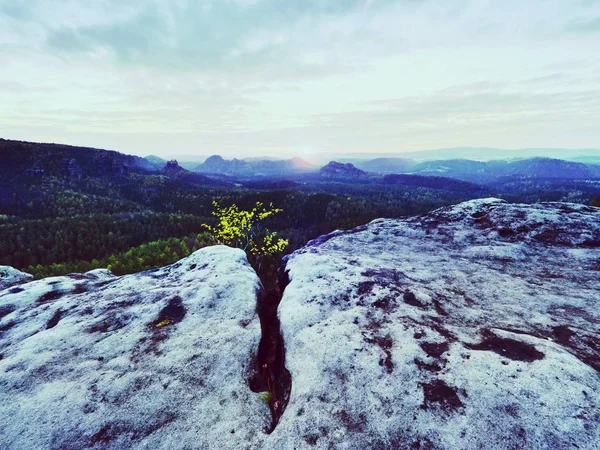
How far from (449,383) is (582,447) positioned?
396 centimetres

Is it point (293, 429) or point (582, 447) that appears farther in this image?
point (293, 429)

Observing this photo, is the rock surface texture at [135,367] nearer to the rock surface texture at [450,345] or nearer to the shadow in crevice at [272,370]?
the shadow in crevice at [272,370]

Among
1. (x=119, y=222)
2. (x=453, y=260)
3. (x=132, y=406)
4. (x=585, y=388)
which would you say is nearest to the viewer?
(x=585, y=388)

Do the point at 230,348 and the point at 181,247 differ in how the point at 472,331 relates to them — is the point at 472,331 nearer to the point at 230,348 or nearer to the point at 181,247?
the point at 230,348

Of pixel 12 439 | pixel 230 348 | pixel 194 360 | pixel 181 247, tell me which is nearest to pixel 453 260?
pixel 230 348

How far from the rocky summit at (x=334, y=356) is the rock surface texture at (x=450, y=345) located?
0.07 meters

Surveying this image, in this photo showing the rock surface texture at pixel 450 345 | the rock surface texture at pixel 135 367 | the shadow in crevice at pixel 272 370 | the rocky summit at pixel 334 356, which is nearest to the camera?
the rock surface texture at pixel 450 345

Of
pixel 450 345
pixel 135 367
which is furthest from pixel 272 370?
pixel 450 345

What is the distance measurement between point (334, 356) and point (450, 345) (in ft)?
18.5

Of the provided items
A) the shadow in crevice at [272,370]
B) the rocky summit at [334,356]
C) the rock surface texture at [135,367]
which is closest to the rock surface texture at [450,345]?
the rocky summit at [334,356]

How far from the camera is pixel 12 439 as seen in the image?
461 inches

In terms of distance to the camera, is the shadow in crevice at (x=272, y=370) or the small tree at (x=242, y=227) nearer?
the shadow in crevice at (x=272, y=370)

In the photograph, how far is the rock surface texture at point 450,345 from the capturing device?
34.0 ft

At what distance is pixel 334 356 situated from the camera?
46.1 feet
